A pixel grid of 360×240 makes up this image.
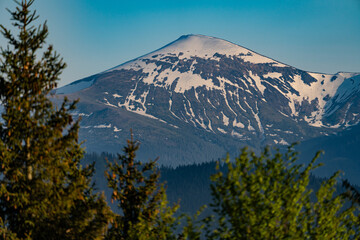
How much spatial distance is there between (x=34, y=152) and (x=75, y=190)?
116 inches

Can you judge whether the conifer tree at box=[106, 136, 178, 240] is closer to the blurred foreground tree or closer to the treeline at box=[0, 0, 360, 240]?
the treeline at box=[0, 0, 360, 240]

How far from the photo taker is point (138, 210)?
3080cm

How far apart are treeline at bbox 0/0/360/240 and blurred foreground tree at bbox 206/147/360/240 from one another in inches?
1.7

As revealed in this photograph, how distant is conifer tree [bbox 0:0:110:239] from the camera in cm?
2562

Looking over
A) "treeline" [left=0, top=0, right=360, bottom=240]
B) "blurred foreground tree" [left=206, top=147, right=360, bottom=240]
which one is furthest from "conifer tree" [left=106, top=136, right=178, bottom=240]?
"blurred foreground tree" [left=206, top=147, right=360, bottom=240]

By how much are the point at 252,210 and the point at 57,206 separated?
9.62 m

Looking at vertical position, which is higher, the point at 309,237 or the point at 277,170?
the point at 277,170

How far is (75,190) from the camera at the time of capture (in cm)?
2695

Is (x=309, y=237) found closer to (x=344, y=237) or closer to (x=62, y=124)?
(x=344, y=237)

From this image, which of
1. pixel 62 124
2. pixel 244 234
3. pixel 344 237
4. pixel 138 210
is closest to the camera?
pixel 244 234

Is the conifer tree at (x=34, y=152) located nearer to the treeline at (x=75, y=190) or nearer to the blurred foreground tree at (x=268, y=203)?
Result: the treeline at (x=75, y=190)

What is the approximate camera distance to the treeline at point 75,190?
23078 mm

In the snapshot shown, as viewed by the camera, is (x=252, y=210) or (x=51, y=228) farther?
(x=51, y=228)

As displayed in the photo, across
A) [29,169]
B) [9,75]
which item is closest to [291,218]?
[29,169]
